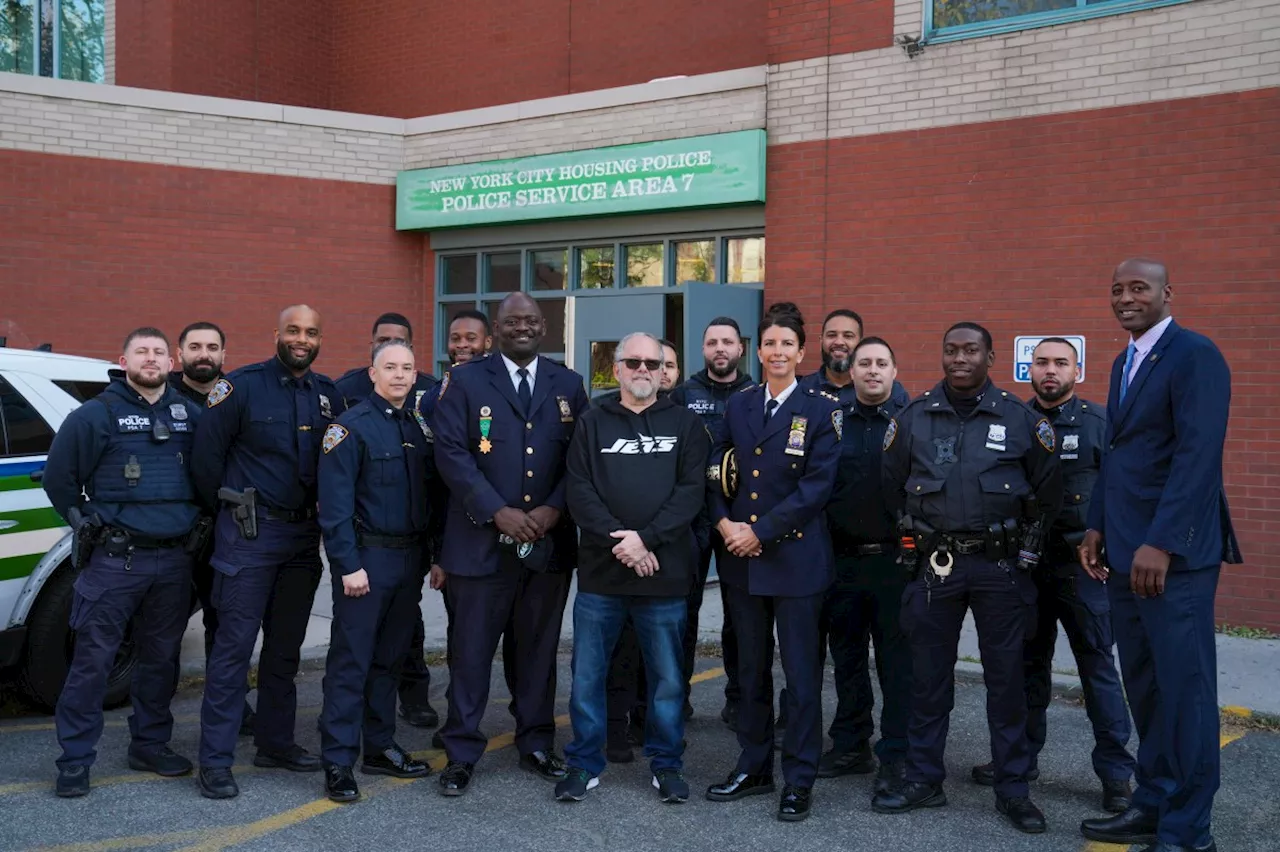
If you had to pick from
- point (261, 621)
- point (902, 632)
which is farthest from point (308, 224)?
point (902, 632)

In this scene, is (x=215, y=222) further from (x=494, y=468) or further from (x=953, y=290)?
(x=494, y=468)

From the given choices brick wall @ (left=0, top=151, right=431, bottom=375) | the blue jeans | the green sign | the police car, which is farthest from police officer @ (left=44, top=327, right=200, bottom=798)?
brick wall @ (left=0, top=151, right=431, bottom=375)

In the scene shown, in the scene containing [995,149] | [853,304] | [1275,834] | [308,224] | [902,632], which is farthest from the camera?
[308,224]

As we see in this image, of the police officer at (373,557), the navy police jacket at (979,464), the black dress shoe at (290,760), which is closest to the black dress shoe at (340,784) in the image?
the police officer at (373,557)

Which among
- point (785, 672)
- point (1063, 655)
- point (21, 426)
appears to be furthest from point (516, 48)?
point (785, 672)

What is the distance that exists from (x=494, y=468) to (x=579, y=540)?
20.4 inches

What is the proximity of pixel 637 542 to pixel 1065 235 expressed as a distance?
571cm

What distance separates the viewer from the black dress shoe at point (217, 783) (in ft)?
17.0

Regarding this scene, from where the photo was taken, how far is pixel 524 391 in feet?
18.3

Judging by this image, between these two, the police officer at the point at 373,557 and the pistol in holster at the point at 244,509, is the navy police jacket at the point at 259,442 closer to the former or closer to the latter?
the pistol in holster at the point at 244,509

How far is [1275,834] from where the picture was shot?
16.0 feet

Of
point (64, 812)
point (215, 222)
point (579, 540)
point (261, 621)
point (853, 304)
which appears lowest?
point (64, 812)

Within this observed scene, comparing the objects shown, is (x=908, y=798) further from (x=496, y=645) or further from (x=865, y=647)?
(x=496, y=645)

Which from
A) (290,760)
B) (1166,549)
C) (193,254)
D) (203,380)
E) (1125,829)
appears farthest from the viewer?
(193,254)
